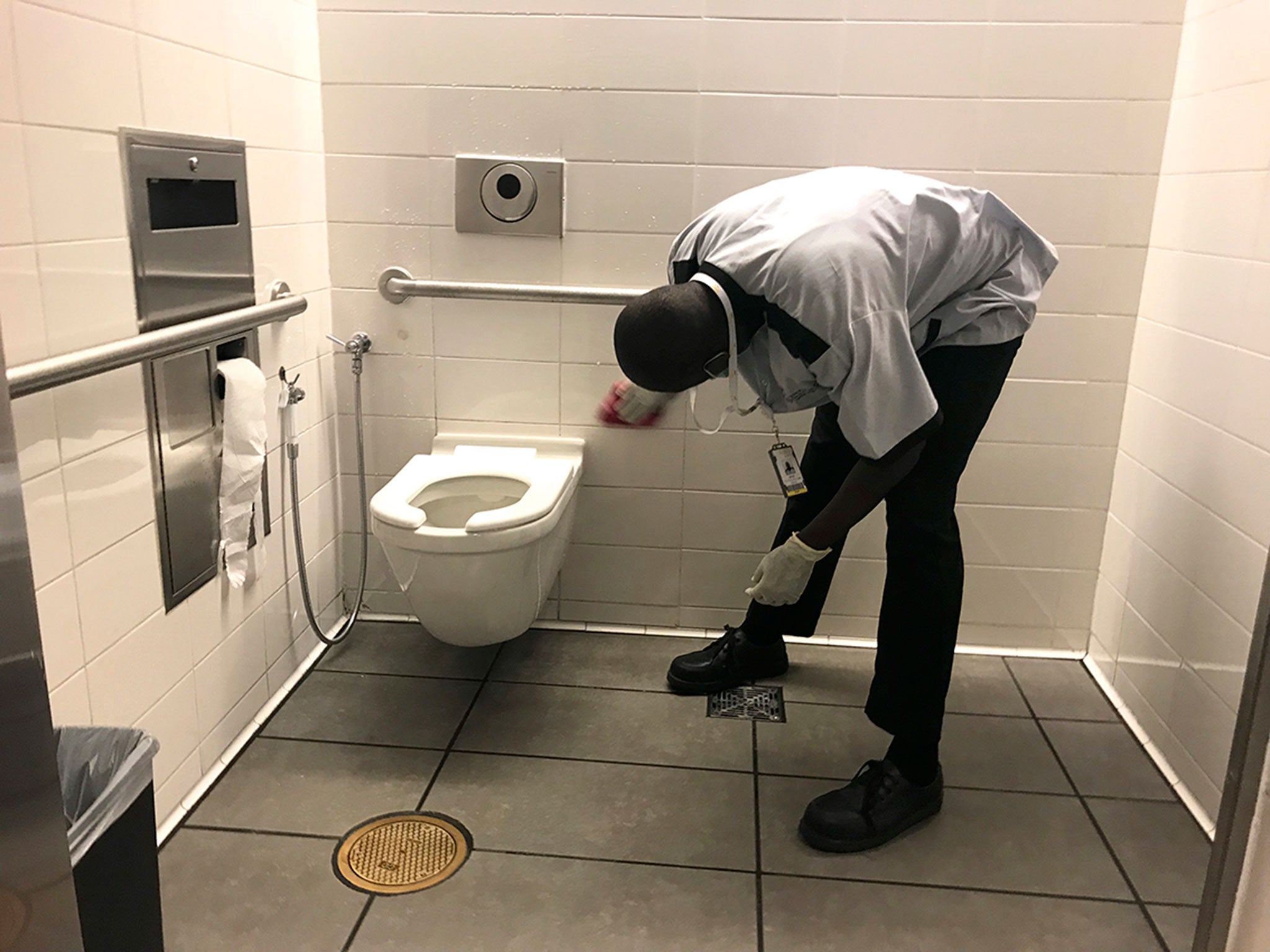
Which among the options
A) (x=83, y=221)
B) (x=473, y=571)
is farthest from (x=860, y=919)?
(x=83, y=221)

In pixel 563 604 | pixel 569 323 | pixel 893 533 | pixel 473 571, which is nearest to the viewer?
pixel 893 533

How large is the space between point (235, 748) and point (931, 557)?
4.31 feet

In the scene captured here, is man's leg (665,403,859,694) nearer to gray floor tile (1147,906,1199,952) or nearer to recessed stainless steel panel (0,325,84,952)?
gray floor tile (1147,906,1199,952)

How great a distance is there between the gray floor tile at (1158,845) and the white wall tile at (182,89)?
1.92 m

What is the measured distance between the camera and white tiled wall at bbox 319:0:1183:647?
6.70 ft

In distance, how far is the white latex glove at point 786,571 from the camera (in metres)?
1.64

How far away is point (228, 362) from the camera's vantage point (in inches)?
68.3

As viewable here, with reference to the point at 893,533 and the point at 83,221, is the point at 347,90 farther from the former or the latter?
the point at 893,533

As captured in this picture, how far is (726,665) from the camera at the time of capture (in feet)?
7.10

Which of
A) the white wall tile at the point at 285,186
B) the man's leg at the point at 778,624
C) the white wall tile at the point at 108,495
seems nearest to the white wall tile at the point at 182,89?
the white wall tile at the point at 285,186

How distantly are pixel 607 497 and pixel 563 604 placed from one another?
0.30 m

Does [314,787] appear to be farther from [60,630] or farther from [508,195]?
[508,195]

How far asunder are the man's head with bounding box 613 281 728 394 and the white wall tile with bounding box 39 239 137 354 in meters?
0.71

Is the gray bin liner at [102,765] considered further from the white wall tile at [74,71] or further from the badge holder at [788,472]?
the badge holder at [788,472]
